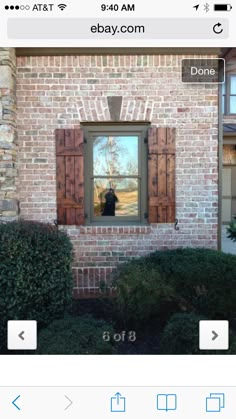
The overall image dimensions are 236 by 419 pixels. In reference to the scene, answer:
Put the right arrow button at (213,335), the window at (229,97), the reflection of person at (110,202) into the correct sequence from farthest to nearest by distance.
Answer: the window at (229,97)
the reflection of person at (110,202)
the right arrow button at (213,335)

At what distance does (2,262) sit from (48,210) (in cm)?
122

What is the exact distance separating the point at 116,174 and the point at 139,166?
29 centimetres

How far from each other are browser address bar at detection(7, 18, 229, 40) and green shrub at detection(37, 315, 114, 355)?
1.53 meters

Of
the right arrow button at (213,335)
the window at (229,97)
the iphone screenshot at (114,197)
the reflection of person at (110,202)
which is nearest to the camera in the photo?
the right arrow button at (213,335)

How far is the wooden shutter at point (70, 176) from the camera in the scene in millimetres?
3527

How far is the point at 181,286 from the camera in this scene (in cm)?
292

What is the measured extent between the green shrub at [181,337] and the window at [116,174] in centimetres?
171

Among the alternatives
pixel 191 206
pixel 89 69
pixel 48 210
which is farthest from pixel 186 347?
pixel 89 69

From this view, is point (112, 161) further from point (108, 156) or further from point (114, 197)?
point (114, 197)

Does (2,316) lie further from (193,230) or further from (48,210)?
(193,230)

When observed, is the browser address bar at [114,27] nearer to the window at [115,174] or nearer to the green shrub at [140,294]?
the green shrub at [140,294]

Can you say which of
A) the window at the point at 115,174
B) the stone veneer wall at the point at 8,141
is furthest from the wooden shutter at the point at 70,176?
the stone veneer wall at the point at 8,141
